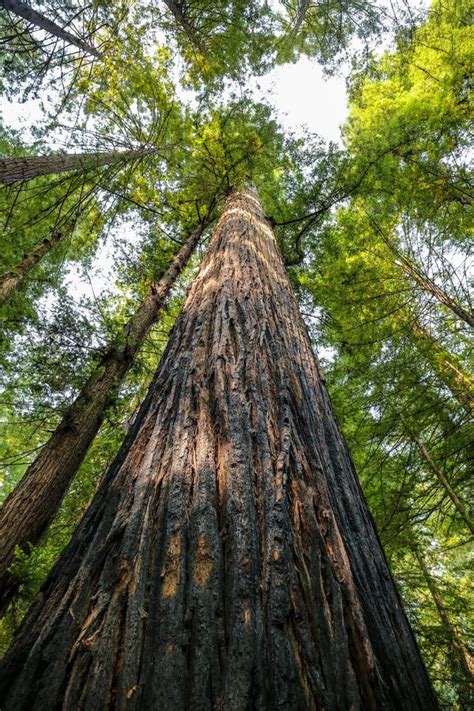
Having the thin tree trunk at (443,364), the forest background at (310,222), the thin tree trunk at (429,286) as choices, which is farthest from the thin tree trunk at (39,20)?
the thin tree trunk at (443,364)

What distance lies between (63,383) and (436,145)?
305 inches

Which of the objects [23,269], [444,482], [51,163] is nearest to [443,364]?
[444,482]

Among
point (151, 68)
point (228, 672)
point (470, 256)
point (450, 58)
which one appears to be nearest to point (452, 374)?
point (470, 256)

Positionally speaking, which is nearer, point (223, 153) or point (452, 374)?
point (452, 374)

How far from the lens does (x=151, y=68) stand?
7438 millimetres

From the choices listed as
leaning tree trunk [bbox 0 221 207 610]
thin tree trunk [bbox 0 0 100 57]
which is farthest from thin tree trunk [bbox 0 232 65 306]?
thin tree trunk [bbox 0 0 100 57]

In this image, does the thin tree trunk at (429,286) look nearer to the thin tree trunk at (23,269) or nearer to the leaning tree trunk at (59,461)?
the leaning tree trunk at (59,461)

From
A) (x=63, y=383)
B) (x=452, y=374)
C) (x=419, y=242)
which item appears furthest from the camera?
(x=452, y=374)

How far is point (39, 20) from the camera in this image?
540cm

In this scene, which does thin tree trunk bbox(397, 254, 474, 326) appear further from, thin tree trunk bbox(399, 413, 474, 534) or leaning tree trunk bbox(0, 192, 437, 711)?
leaning tree trunk bbox(0, 192, 437, 711)

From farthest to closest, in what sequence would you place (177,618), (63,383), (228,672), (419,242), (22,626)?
(419,242), (63,383), (22,626), (177,618), (228,672)

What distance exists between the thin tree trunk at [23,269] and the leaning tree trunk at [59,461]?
2963 millimetres

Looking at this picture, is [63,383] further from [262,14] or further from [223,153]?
[262,14]

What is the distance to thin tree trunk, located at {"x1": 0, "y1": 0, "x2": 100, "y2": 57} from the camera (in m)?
4.68
